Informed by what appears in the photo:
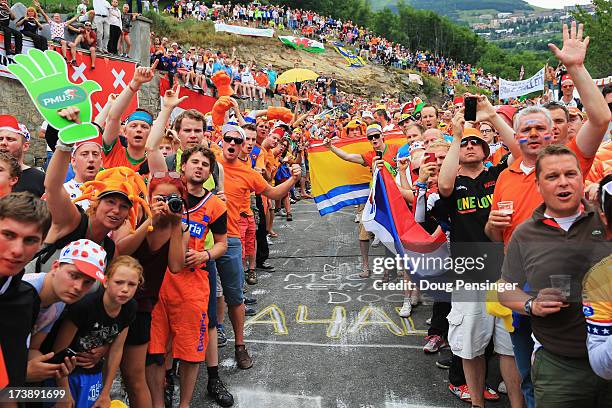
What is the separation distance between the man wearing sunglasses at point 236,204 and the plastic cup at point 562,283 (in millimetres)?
2781

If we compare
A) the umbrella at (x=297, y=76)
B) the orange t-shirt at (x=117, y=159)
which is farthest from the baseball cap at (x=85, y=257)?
the umbrella at (x=297, y=76)

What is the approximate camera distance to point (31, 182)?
346 centimetres

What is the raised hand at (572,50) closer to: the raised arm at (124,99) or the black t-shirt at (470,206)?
the black t-shirt at (470,206)

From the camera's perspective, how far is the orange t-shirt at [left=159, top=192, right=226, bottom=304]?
366 centimetres

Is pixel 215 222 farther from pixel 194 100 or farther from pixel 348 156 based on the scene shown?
pixel 194 100

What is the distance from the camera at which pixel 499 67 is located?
10100 centimetres

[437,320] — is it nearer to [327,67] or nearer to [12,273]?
[12,273]

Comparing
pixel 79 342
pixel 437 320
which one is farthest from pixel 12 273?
pixel 437 320

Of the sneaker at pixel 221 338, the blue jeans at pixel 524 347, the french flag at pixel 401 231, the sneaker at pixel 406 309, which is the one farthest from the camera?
the sneaker at pixel 406 309

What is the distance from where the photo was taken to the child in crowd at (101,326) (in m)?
Answer: 2.65

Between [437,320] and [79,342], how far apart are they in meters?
3.28

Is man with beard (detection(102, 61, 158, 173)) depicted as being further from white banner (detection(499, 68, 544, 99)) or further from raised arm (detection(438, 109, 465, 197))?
white banner (detection(499, 68, 544, 99))

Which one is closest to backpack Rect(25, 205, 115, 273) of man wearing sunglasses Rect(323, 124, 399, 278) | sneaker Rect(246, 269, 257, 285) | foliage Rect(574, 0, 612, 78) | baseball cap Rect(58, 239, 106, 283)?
baseball cap Rect(58, 239, 106, 283)

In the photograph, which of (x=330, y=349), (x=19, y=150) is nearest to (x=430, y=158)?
(x=330, y=349)
